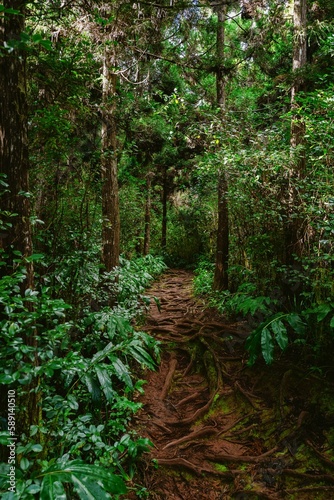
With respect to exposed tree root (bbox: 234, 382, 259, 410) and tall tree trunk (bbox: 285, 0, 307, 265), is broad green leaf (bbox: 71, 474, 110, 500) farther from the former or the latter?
tall tree trunk (bbox: 285, 0, 307, 265)

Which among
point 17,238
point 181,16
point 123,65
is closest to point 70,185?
point 17,238

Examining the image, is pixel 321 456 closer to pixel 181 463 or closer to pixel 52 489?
pixel 181 463

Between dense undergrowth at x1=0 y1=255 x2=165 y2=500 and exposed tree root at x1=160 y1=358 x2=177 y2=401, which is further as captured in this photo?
exposed tree root at x1=160 y1=358 x2=177 y2=401

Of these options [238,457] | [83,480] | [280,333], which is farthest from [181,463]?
[83,480]

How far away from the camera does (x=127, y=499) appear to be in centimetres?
280

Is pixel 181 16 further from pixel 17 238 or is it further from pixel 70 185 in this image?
pixel 17 238

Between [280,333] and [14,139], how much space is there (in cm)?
331

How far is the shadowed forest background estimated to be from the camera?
6.96 ft

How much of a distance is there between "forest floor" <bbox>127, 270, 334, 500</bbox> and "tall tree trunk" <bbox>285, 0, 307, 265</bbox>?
66.1 inches

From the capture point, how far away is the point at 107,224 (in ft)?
18.1

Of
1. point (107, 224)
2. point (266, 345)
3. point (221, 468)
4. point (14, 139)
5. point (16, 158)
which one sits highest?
point (14, 139)

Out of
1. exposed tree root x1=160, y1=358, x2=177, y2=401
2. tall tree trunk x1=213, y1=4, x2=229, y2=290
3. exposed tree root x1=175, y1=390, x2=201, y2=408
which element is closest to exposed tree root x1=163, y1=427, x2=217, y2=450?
exposed tree root x1=175, y1=390, x2=201, y2=408

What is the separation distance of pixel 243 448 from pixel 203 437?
1.54ft

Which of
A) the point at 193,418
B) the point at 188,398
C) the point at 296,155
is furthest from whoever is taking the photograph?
the point at 296,155
